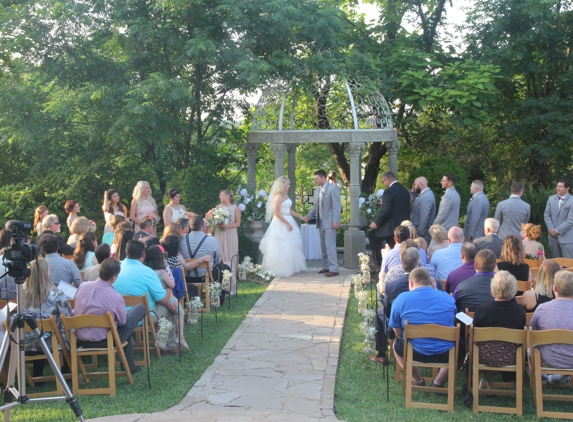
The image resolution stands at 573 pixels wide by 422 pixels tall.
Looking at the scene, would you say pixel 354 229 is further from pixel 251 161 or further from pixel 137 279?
pixel 137 279

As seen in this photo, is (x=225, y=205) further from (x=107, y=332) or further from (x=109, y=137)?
(x=107, y=332)

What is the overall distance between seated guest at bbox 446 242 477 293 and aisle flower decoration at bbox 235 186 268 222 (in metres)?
6.37

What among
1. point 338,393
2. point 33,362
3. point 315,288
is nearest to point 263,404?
point 338,393

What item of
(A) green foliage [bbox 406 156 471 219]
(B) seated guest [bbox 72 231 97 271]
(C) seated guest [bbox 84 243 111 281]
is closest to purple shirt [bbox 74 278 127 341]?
(C) seated guest [bbox 84 243 111 281]

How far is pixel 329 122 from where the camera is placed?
13.3 meters

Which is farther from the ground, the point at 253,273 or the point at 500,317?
the point at 500,317

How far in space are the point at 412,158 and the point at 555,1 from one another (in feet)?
17.3

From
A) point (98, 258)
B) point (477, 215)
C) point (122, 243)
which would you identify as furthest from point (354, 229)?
point (98, 258)

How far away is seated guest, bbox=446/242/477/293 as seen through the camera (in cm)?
700

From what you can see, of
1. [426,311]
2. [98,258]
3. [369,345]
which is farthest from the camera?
[369,345]

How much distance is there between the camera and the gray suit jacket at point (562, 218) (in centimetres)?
1102

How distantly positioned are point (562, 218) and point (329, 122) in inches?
188

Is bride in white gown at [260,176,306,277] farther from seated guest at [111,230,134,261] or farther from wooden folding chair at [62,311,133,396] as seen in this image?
wooden folding chair at [62,311,133,396]

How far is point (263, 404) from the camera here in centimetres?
579
